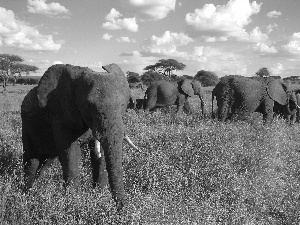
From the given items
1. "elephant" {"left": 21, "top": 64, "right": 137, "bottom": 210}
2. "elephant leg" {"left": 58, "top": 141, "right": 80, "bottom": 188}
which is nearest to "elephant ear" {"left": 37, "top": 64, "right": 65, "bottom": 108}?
"elephant" {"left": 21, "top": 64, "right": 137, "bottom": 210}

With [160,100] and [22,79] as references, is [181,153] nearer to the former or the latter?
[160,100]

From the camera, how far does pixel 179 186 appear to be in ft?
15.3

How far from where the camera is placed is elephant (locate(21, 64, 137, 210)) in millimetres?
3754

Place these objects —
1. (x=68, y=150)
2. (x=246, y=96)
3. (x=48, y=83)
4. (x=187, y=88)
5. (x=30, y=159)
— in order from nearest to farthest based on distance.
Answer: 1. (x=68, y=150)
2. (x=48, y=83)
3. (x=30, y=159)
4. (x=246, y=96)
5. (x=187, y=88)

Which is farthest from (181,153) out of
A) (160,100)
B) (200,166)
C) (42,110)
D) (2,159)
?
(160,100)

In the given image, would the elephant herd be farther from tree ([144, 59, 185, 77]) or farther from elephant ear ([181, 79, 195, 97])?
tree ([144, 59, 185, 77])

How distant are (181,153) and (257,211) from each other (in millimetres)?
1654

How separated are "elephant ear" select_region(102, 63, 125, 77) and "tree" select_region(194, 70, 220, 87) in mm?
41859

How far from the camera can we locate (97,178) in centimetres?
476

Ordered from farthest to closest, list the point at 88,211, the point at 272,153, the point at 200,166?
the point at 272,153, the point at 200,166, the point at 88,211

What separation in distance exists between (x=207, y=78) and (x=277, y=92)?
34813mm

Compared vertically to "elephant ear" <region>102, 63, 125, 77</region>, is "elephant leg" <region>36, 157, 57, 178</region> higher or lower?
lower

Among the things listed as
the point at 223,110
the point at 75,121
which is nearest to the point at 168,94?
the point at 223,110

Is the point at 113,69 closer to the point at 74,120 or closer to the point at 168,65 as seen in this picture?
the point at 74,120
